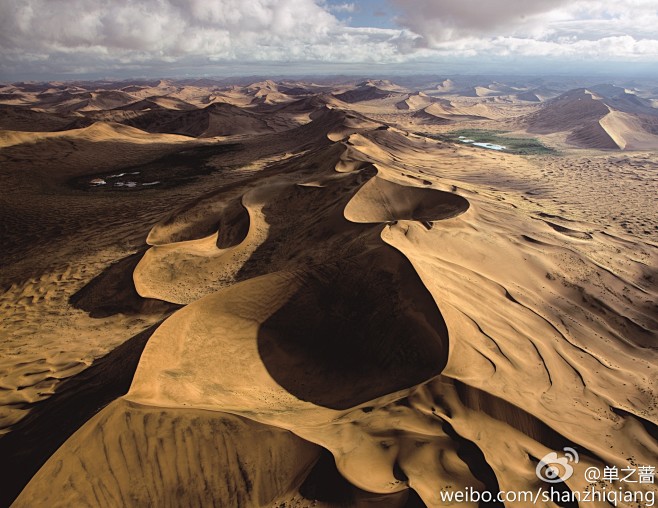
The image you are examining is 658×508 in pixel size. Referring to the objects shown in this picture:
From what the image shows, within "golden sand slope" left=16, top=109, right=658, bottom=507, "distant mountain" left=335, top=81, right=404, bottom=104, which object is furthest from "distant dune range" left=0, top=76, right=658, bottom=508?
"distant mountain" left=335, top=81, right=404, bottom=104

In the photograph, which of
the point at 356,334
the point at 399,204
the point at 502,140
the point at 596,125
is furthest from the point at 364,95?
the point at 356,334

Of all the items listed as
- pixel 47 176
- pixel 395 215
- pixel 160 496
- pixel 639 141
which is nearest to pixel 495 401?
pixel 160 496

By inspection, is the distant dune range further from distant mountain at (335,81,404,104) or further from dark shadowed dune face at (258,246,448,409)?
distant mountain at (335,81,404,104)

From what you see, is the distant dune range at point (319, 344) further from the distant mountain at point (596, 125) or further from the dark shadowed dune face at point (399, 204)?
the distant mountain at point (596, 125)

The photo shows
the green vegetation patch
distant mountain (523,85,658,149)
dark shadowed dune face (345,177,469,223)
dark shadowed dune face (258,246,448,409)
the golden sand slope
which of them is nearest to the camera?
the golden sand slope

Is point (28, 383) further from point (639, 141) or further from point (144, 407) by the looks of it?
point (639, 141)

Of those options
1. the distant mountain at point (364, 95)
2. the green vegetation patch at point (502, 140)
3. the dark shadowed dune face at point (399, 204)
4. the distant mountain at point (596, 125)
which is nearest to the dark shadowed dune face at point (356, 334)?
the dark shadowed dune face at point (399, 204)
